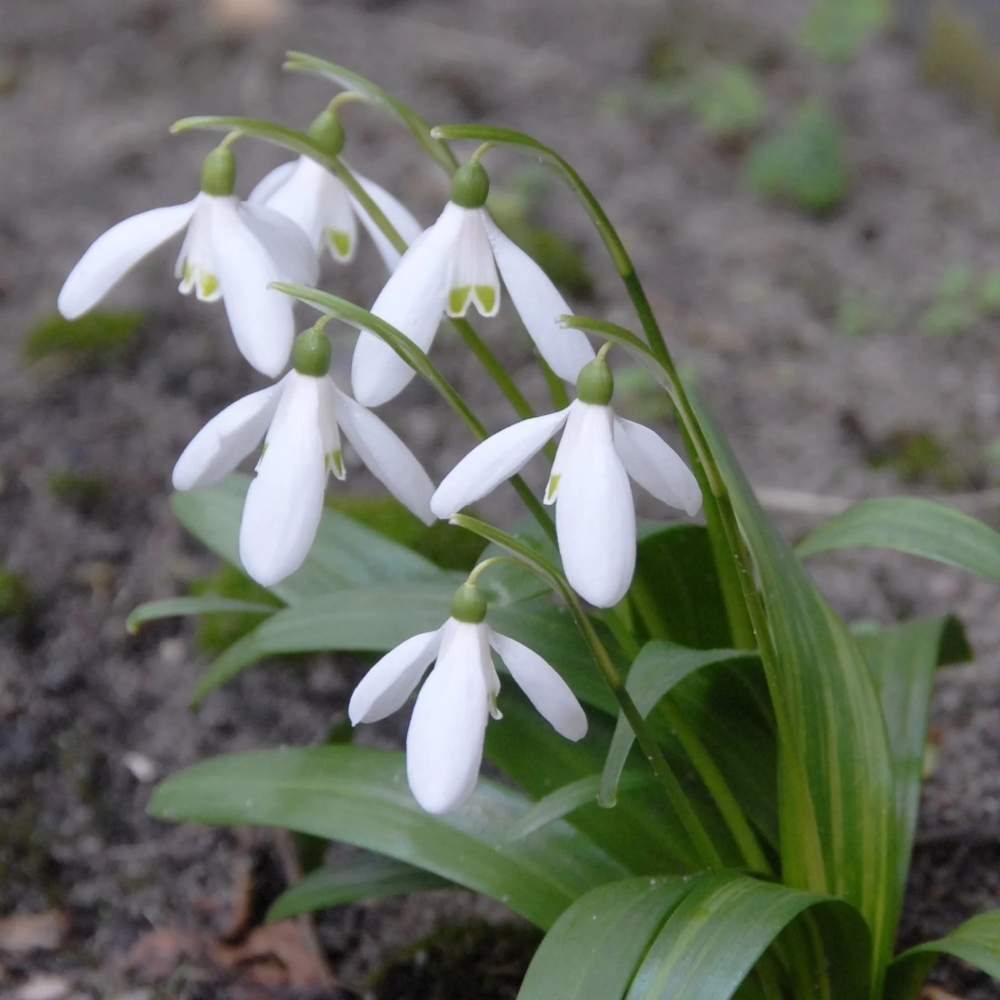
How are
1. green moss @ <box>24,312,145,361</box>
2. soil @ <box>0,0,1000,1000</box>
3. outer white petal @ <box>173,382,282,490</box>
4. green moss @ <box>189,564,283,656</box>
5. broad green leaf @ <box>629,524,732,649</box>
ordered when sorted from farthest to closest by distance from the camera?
green moss @ <box>24,312,145,361</box>
green moss @ <box>189,564,283,656</box>
soil @ <box>0,0,1000,1000</box>
broad green leaf @ <box>629,524,732,649</box>
outer white petal @ <box>173,382,282,490</box>

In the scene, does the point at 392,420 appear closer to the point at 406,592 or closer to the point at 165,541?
the point at 165,541

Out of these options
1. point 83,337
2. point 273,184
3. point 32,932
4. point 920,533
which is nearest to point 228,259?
point 273,184

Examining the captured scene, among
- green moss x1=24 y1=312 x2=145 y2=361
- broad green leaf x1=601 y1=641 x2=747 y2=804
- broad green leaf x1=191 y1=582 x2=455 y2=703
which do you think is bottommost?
green moss x1=24 y1=312 x2=145 y2=361

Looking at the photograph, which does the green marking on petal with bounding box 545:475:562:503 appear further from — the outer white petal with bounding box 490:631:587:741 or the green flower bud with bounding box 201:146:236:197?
the green flower bud with bounding box 201:146:236:197

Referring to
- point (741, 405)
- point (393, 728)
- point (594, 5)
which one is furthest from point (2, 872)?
point (594, 5)

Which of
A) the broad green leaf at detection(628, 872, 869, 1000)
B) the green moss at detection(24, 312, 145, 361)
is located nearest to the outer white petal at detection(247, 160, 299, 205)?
the broad green leaf at detection(628, 872, 869, 1000)

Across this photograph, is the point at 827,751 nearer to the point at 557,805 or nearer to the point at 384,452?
the point at 557,805
